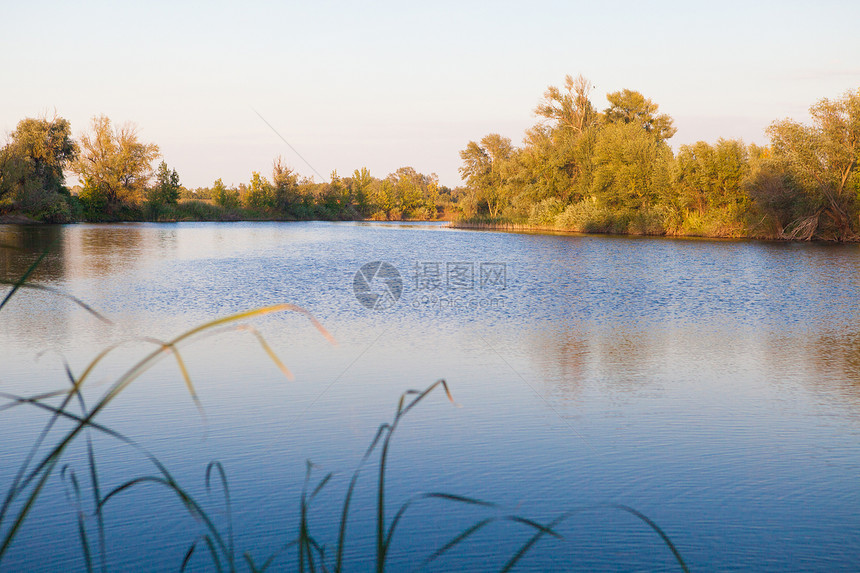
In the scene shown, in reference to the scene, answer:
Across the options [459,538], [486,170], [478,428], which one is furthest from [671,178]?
[459,538]

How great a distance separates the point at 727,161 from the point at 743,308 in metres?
29.4

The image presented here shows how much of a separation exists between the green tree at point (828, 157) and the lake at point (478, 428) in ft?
81.8

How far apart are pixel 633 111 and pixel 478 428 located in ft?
182

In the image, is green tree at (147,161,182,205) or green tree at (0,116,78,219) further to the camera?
green tree at (147,161,182,205)

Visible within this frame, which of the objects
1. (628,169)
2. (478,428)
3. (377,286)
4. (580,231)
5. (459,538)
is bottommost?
(478,428)

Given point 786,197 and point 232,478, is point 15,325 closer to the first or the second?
point 232,478

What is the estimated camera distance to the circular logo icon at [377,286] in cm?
1374

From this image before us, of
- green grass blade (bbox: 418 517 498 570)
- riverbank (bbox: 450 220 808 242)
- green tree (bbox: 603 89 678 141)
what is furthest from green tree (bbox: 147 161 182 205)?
green grass blade (bbox: 418 517 498 570)

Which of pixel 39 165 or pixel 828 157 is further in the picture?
pixel 39 165

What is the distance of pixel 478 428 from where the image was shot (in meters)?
5.75

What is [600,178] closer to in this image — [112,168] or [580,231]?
[580,231]

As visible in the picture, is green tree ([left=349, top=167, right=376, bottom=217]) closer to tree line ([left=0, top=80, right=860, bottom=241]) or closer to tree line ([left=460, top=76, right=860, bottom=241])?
tree line ([left=0, top=80, right=860, bottom=241])

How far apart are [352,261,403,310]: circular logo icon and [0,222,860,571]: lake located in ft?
0.94

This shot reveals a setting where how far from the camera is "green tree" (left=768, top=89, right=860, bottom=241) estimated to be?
115 feet
